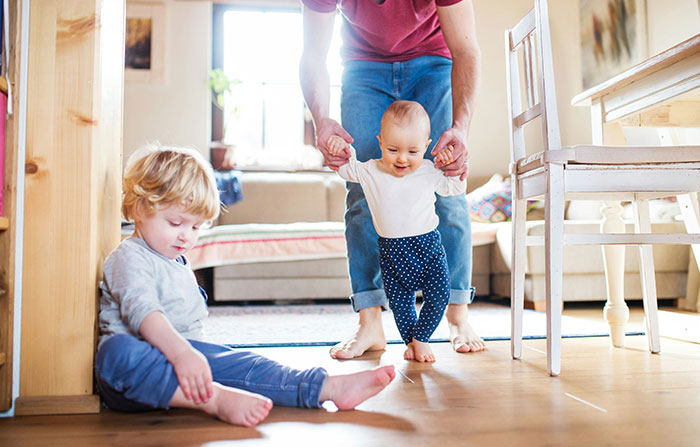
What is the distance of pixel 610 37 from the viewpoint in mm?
3877

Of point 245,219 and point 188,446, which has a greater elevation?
point 245,219

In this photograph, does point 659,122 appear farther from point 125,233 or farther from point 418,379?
point 125,233

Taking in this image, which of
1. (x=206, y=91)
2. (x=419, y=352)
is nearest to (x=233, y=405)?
(x=419, y=352)

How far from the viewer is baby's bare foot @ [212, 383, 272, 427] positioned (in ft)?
2.89

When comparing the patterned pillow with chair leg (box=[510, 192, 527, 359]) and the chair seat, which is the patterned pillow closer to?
chair leg (box=[510, 192, 527, 359])

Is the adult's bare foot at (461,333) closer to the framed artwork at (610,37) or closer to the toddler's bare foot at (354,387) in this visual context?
the toddler's bare foot at (354,387)

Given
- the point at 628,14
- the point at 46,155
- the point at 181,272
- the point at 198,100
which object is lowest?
the point at 181,272

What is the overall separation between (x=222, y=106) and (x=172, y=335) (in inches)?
135

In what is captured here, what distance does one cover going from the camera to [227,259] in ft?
9.53

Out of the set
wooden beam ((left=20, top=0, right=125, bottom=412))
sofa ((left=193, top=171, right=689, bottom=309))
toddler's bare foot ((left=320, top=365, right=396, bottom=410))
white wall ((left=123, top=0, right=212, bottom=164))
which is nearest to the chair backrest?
toddler's bare foot ((left=320, top=365, right=396, bottom=410))

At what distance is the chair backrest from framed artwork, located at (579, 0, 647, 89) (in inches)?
99.4

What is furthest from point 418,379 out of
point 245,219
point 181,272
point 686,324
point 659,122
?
point 245,219

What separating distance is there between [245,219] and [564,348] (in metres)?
2.37

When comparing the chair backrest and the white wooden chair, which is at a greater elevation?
the chair backrest
